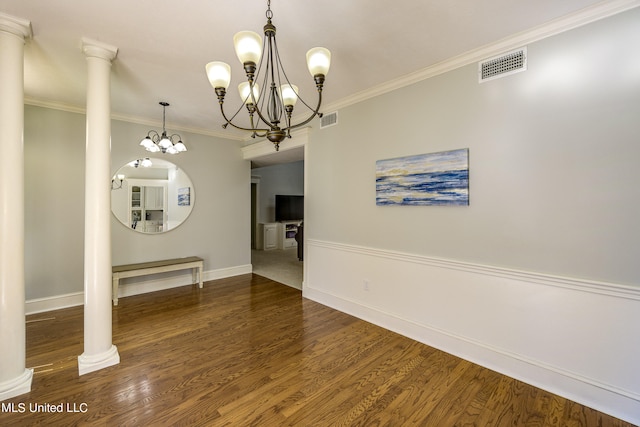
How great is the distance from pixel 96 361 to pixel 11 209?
4.47 ft

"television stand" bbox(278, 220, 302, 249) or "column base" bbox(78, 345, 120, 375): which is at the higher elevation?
"television stand" bbox(278, 220, 302, 249)

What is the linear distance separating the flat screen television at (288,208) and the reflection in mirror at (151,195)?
3.82 metres

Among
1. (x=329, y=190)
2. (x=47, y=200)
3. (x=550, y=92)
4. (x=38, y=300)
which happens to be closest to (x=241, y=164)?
(x=329, y=190)

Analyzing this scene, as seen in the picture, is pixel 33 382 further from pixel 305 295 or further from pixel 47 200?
pixel 305 295

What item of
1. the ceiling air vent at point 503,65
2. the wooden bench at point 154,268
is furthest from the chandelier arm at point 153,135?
the ceiling air vent at point 503,65

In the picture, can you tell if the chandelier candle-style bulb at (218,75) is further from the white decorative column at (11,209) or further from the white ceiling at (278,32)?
the white decorative column at (11,209)

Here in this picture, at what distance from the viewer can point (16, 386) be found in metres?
1.99

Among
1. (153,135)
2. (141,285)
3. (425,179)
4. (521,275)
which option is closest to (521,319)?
(521,275)

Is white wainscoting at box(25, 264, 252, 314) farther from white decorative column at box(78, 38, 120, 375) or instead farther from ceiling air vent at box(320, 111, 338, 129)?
ceiling air vent at box(320, 111, 338, 129)

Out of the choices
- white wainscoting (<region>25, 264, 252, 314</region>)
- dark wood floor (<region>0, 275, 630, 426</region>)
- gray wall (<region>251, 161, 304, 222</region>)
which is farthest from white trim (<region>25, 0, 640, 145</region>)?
gray wall (<region>251, 161, 304, 222</region>)

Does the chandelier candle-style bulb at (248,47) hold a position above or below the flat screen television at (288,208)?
above

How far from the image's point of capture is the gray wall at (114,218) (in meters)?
3.54

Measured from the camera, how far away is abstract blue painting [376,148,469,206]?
8.27 ft

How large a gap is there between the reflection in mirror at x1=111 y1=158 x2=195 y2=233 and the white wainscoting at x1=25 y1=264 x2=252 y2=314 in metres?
0.80
